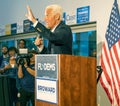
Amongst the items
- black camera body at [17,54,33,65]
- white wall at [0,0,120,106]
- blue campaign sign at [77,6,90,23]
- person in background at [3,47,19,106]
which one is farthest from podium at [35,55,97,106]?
person in background at [3,47,19,106]

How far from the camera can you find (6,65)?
17.7ft

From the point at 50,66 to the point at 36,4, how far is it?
386 cm

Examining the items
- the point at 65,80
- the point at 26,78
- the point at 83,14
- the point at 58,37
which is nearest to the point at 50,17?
the point at 58,37

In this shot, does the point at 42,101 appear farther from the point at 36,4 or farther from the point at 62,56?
the point at 36,4

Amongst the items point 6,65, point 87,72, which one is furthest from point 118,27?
point 6,65

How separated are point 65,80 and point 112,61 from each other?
151cm

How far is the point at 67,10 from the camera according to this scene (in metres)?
5.27

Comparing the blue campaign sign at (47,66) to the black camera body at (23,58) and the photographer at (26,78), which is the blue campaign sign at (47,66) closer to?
the black camera body at (23,58)

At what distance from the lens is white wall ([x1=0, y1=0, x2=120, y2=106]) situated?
4.42 m

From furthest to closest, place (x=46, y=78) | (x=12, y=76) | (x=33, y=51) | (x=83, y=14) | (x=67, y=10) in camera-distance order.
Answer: (x=67, y=10) < (x=12, y=76) < (x=83, y=14) < (x=33, y=51) < (x=46, y=78)

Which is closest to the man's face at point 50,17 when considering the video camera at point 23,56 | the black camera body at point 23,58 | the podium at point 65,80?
the podium at point 65,80

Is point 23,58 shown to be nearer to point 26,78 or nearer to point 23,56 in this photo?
point 23,56

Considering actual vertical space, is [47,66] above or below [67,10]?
below

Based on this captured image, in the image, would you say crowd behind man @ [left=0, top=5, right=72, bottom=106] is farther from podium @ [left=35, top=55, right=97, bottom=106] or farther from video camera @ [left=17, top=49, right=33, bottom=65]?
podium @ [left=35, top=55, right=97, bottom=106]
